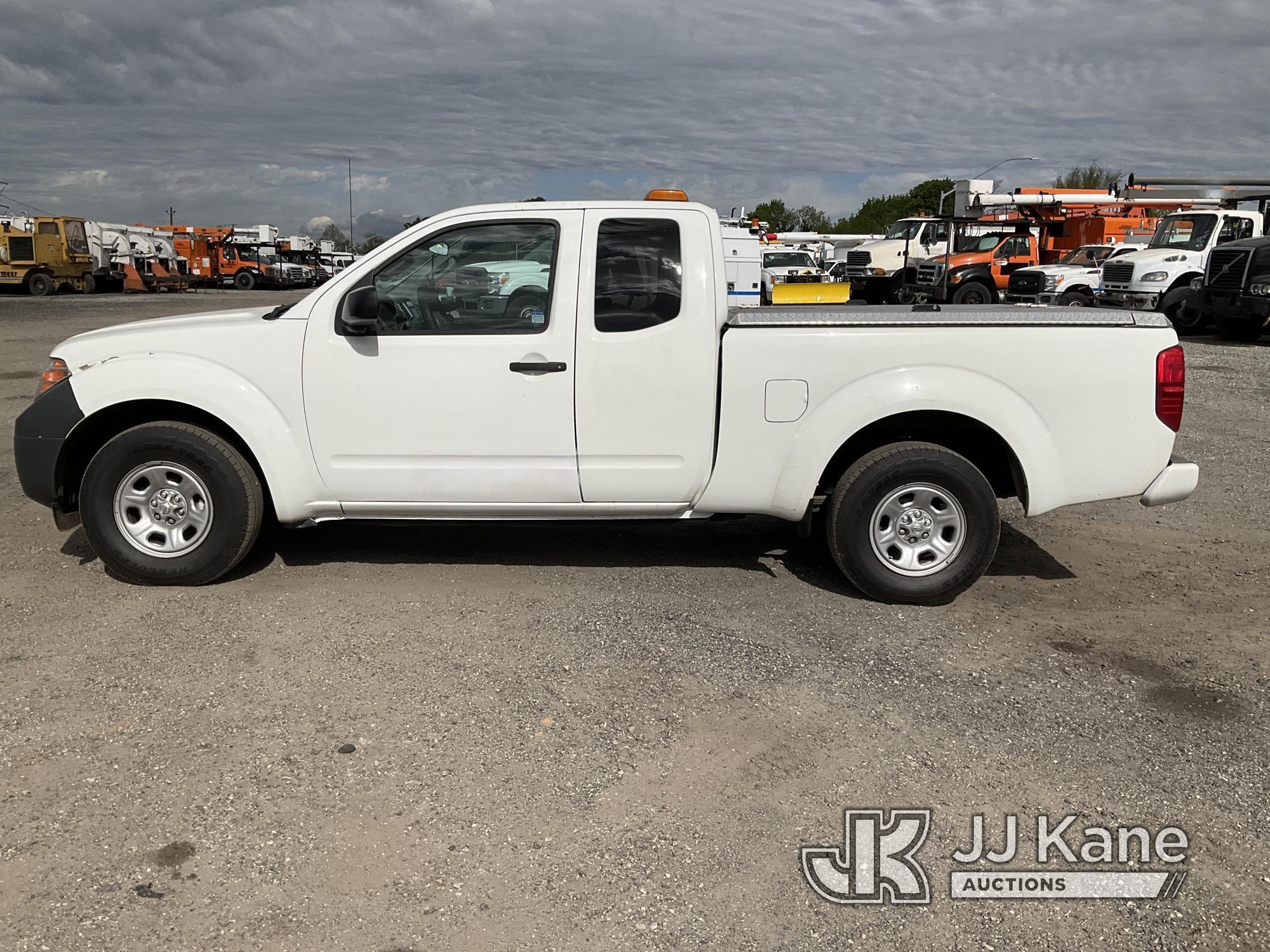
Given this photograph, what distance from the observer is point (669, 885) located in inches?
123

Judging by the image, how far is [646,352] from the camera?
5254mm

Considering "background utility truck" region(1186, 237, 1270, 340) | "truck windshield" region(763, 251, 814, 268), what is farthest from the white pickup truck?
"truck windshield" region(763, 251, 814, 268)

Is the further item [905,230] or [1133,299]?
[905,230]

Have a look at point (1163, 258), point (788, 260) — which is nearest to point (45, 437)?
point (1163, 258)

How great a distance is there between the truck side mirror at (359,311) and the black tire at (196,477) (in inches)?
34.9

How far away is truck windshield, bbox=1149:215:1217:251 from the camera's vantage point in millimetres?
23109

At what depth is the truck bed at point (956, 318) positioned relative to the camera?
17.3 ft

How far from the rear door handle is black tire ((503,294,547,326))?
211 mm

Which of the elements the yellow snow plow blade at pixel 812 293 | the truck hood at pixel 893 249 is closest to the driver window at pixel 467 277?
the yellow snow plow blade at pixel 812 293

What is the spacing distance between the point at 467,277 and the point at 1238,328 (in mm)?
19504

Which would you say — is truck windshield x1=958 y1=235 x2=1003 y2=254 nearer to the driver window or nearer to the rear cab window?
the rear cab window

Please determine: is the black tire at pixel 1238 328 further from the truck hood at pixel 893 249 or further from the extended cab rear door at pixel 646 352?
the extended cab rear door at pixel 646 352

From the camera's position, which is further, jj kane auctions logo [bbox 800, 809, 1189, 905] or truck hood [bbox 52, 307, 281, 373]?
truck hood [bbox 52, 307, 281, 373]

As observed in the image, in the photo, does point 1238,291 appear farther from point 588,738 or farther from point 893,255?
point 588,738
